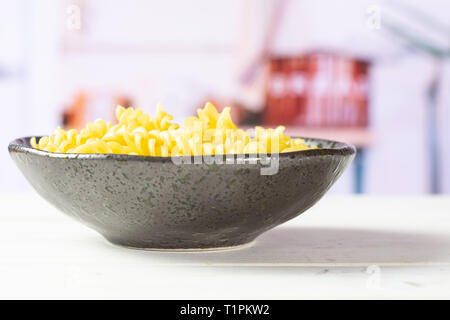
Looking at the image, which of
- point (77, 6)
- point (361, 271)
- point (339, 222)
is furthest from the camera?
point (77, 6)

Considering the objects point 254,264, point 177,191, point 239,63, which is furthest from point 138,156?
point 239,63

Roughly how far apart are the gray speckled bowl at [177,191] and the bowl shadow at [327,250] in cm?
3

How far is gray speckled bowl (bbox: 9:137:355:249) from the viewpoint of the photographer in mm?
745

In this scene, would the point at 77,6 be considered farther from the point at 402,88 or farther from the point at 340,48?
the point at 402,88

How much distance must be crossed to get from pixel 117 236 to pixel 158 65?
191 cm

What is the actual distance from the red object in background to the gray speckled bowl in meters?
1.88

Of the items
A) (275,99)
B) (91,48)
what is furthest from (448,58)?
(91,48)

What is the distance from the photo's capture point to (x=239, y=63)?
270 centimetres

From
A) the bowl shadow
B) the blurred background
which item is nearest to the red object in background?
the blurred background

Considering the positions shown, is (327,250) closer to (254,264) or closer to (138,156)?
(254,264)

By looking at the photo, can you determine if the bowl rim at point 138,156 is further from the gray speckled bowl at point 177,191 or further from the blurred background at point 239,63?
the blurred background at point 239,63

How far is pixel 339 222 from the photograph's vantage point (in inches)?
42.4

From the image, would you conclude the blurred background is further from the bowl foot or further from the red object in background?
the bowl foot

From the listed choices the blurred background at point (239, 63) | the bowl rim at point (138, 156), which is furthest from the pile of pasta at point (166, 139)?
the blurred background at point (239, 63)
